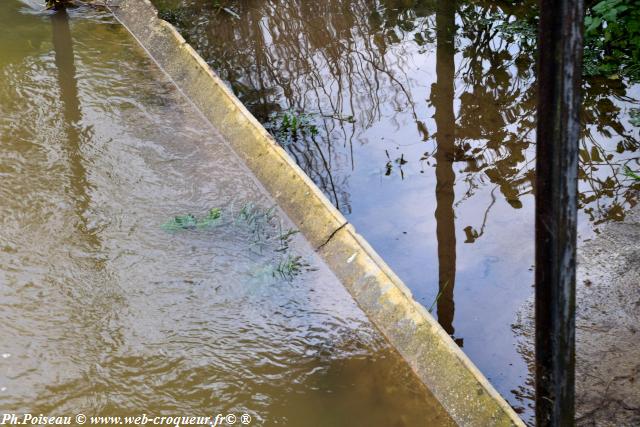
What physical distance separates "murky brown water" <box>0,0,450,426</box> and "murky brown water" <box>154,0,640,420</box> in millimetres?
457

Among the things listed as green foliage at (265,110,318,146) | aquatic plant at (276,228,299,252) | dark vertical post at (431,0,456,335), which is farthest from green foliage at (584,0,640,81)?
aquatic plant at (276,228,299,252)

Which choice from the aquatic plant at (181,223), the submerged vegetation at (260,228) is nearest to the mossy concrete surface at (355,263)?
the submerged vegetation at (260,228)

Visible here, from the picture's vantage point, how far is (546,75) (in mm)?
1740

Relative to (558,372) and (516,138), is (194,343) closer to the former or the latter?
(558,372)

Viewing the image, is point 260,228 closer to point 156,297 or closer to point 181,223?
point 181,223

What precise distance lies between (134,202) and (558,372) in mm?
2660

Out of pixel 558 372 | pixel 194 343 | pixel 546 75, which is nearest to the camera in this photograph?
pixel 546 75

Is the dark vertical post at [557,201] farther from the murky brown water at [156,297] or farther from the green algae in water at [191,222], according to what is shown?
the green algae in water at [191,222]

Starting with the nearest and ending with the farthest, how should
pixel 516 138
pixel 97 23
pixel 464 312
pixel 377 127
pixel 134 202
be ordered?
pixel 464 312
pixel 134 202
pixel 516 138
pixel 377 127
pixel 97 23

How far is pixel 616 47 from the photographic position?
Answer: 5258mm

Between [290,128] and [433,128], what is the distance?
0.95 meters

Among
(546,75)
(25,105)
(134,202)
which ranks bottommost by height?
(134,202)

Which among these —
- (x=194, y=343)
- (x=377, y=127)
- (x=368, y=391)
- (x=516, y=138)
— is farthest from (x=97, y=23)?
(x=368, y=391)

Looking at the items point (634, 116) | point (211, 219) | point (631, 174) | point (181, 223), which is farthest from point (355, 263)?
point (634, 116)
